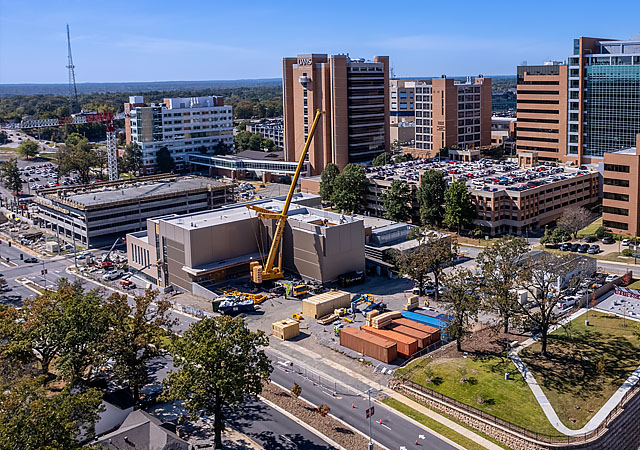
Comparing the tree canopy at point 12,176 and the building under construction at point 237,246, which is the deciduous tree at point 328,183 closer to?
the building under construction at point 237,246

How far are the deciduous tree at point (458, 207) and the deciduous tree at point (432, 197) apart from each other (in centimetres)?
214

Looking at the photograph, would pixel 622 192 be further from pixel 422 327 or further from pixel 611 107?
pixel 422 327

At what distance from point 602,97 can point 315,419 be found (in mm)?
106287

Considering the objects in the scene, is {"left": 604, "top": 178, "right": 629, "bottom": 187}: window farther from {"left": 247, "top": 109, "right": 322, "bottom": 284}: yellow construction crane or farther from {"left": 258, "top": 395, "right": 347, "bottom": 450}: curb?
{"left": 258, "top": 395, "right": 347, "bottom": 450}: curb

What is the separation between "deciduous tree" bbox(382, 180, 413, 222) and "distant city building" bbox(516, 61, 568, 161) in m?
46.2

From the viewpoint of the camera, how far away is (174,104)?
181 m

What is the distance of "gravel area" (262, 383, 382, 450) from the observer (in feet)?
151

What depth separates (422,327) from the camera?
212 feet

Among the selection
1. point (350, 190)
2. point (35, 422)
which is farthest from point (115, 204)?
point (35, 422)

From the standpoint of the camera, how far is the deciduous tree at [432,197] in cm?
10521

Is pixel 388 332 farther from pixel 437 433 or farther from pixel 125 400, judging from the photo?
pixel 125 400

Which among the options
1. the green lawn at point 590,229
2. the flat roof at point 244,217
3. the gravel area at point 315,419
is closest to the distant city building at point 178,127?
the flat roof at point 244,217

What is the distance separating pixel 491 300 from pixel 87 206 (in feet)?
249

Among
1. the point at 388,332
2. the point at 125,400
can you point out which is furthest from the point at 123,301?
the point at 388,332
